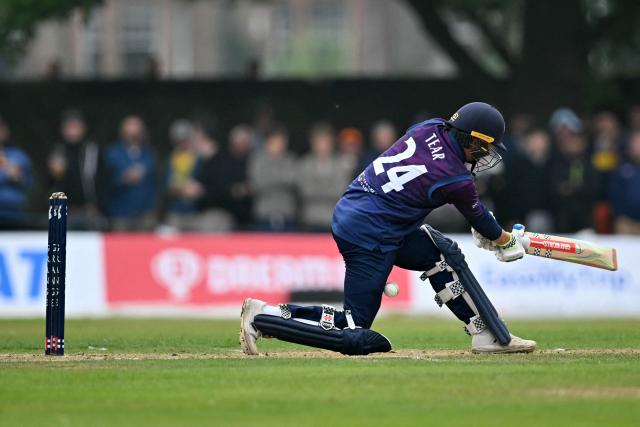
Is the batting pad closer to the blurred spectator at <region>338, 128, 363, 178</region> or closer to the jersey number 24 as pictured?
the jersey number 24

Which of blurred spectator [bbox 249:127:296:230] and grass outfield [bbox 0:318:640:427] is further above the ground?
blurred spectator [bbox 249:127:296:230]

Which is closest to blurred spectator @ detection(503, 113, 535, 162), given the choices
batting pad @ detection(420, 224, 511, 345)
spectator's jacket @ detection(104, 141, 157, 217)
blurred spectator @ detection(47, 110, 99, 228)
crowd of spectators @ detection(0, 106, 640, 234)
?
crowd of spectators @ detection(0, 106, 640, 234)

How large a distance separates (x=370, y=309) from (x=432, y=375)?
4.24ft

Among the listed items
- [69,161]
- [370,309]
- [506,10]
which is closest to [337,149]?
[69,161]

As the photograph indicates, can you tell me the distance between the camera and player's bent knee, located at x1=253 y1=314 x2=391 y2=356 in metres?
11.7

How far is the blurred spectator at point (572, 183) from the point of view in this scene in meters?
22.6

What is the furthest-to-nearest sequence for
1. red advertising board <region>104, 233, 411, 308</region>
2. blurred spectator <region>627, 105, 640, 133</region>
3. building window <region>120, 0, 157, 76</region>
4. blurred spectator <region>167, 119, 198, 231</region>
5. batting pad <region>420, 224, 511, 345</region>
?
building window <region>120, 0, 157, 76</region> → blurred spectator <region>627, 105, 640, 133</region> → blurred spectator <region>167, 119, 198, 231</region> → red advertising board <region>104, 233, 411, 308</region> → batting pad <region>420, 224, 511, 345</region>

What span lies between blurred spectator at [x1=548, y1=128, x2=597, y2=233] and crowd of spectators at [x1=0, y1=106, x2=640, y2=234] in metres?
0.02

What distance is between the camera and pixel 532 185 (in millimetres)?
22734

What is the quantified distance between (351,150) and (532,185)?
112 inches

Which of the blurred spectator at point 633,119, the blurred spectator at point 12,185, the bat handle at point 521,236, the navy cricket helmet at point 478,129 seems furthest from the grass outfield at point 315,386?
the blurred spectator at point 633,119

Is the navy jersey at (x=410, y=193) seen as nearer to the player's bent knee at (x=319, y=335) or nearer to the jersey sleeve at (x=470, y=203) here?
the jersey sleeve at (x=470, y=203)

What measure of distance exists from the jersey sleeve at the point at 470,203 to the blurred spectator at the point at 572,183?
10968 millimetres

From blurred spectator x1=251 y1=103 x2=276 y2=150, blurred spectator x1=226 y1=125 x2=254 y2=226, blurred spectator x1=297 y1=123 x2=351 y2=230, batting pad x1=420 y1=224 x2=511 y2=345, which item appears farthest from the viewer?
blurred spectator x1=251 y1=103 x2=276 y2=150
